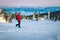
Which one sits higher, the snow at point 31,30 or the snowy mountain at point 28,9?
the snowy mountain at point 28,9

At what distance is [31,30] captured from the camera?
1575 millimetres

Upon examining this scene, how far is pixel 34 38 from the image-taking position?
1545 millimetres

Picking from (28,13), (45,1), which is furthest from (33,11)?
(45,1)

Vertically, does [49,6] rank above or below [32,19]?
above

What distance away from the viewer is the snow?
1.54 m

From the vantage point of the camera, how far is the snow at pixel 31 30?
1.54 metres

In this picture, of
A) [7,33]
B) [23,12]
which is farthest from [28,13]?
[7,33]

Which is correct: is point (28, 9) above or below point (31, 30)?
above

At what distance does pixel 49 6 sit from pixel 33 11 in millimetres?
224

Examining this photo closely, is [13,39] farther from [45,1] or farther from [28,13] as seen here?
[45,1]

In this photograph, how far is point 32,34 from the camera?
1558 mm

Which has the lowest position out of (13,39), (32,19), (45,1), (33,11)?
(13,39)

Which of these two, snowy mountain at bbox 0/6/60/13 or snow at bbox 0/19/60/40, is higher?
snowy mountain at bbox 0/6/60/13

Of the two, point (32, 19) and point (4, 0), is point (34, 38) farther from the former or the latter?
point (4, 0)
